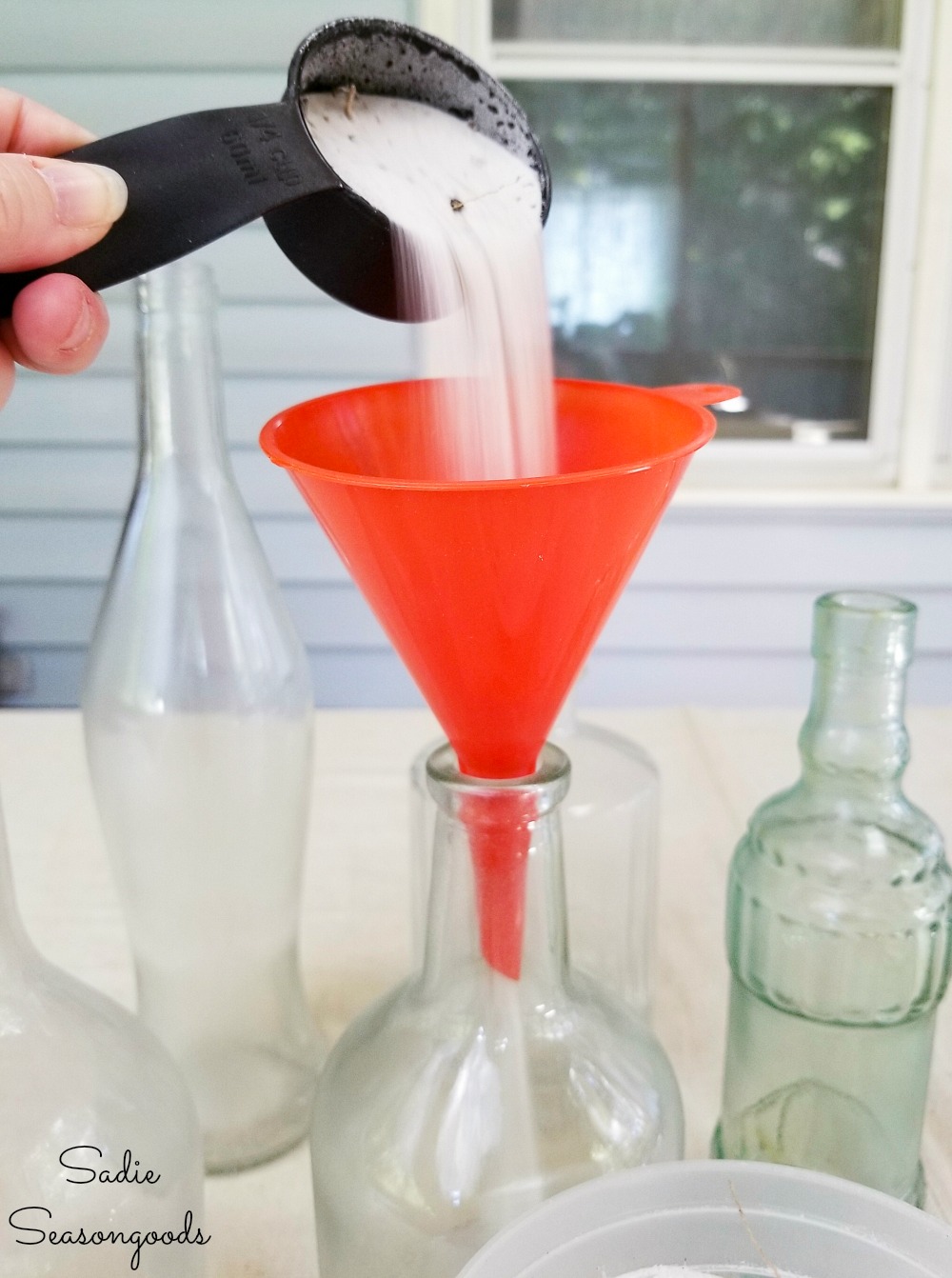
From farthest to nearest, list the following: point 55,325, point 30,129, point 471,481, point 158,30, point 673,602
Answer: point 673,602, point 158,30, point 30,129, point 55,325, point 471,481

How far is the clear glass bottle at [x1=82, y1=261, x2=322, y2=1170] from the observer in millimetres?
488

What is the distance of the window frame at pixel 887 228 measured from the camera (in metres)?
1.53

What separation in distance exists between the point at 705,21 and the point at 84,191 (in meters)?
1.46

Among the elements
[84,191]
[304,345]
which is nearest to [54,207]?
[84,191]

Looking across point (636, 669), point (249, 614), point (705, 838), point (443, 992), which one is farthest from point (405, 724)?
point (636, 669)

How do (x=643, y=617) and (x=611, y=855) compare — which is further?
(x=643, y=617)

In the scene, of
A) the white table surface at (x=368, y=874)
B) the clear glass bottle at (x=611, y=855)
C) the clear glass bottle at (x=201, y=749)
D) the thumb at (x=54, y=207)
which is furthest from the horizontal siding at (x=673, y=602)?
the thumb at (x=54, y=207)

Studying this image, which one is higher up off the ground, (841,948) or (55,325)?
(55,325)

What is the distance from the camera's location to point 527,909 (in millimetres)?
386

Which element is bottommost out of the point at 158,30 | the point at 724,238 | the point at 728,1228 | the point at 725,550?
the point at 725,550

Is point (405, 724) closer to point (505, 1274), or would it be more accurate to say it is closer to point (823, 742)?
point (823, 742)

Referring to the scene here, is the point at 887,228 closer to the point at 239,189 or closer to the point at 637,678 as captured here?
the point at 637,678

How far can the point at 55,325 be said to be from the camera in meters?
0.42

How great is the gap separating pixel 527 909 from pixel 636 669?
1.39 m
